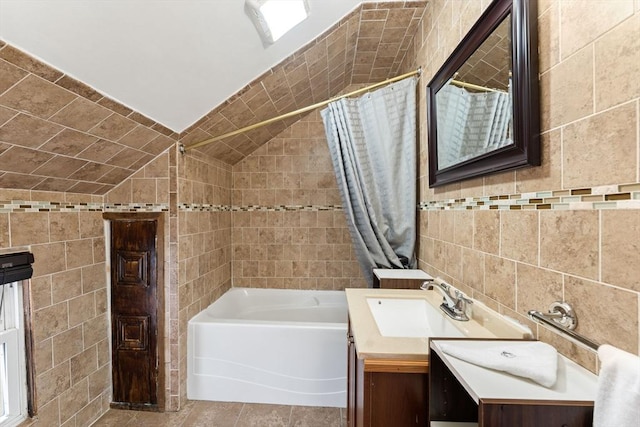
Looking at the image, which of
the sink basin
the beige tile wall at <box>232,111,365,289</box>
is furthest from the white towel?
the beige tile wall at <box>232,111,365,289</box>

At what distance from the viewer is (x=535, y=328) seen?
966mm

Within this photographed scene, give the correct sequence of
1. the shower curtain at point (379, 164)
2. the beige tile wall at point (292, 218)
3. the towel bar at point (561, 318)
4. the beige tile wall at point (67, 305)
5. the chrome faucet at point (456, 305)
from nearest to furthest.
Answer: the towel bar at point (561, 318)
the chrome faucet at point (456, 305)
the beige tile wall at point (67, 305)
the shower curtain at point (379, 164)
the beige tile wall at point (292, 218)

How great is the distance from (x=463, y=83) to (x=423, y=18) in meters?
0.96

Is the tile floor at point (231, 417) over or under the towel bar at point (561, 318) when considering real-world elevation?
under

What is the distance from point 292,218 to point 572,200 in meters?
2.54

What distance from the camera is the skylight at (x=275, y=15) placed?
1.49 meters

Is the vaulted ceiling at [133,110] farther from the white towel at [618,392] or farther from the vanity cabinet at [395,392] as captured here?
the white towel at [618,392]

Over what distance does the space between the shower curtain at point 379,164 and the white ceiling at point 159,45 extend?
Result: 0.58 meters

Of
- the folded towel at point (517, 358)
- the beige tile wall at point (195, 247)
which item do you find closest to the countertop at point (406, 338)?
the folded towel at point (517, 358)

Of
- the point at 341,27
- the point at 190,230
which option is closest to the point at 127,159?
the point at 190,230

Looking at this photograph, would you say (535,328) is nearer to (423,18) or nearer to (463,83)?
(463,83)

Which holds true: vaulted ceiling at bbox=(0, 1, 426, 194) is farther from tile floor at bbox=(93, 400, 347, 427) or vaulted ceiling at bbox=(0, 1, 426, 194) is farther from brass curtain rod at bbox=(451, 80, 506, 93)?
tile floor at bbox=(93, 400, 347, 427)

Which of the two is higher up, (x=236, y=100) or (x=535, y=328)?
(x=236, y=100)

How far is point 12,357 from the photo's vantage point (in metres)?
1.63
